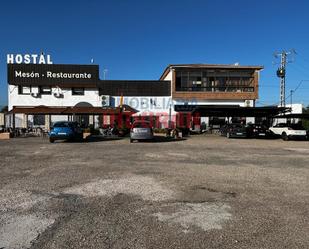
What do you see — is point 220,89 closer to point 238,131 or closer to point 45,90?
point 238,131

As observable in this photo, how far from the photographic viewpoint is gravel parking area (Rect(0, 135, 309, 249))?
4980 mm

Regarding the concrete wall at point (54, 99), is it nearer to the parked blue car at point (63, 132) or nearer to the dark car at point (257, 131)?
the parked blue car at point (63, 132)

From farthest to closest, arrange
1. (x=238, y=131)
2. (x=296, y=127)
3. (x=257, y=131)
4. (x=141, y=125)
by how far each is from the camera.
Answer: (x=257, y=131) → (x=238, y=131) → (x=296, y=127) → (x=141, y=125)

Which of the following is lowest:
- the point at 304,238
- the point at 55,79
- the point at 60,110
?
the point at 304,238

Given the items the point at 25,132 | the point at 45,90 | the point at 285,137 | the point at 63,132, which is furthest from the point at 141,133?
the point at 45,90

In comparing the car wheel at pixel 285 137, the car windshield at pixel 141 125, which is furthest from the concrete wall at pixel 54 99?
the car wheel at pixel 285 137

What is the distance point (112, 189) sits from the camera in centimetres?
816

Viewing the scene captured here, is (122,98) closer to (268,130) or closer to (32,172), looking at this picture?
(268,130)

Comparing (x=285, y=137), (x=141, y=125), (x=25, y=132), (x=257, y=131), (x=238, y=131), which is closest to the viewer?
(x=141, y=125)

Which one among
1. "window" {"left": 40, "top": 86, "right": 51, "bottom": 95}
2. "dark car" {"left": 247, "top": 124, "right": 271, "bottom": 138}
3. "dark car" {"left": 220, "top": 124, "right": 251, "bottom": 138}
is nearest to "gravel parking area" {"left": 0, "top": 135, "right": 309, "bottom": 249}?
"dark car" {"left": 220, "top": 124, "right": 251, "bottom": 138}

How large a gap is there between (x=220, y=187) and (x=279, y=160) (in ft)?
21.3

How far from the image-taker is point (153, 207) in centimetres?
660

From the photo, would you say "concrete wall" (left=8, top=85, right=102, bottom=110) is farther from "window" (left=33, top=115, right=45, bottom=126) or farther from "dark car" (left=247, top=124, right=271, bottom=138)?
"dark car" (left=247, top=124, right=271, bottom=138)

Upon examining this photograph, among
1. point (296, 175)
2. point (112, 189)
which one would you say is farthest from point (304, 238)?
point (296, 175)
